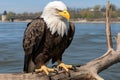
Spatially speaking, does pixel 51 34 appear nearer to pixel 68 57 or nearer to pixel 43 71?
pixel 43 71

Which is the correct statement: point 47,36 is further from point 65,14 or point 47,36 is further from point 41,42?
point 65,14

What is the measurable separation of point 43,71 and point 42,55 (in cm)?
33

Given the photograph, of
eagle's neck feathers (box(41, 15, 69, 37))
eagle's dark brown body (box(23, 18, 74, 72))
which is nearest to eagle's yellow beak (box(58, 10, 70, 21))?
eagle's neck feathers (box(41, 15, 69, 37))

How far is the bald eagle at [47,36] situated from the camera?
6.42m

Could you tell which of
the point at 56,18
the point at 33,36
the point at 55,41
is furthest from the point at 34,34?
the point at 56,18

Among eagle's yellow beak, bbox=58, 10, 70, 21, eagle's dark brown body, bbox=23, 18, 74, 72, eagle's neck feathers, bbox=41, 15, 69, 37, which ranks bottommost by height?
eagle's dark brown body, bbox=23, 18, 74, 72

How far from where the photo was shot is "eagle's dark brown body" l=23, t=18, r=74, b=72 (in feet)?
21.4

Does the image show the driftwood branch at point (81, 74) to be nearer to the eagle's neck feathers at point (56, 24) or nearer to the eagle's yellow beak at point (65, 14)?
the eagle's neck feathers at point (56, 24)

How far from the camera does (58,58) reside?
6898 mm

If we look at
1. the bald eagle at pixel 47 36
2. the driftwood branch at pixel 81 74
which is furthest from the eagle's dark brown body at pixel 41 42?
the driftwood branch at pixel 81 74

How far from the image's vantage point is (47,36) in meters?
6.54

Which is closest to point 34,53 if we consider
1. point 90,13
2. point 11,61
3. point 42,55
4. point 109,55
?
point 42,55

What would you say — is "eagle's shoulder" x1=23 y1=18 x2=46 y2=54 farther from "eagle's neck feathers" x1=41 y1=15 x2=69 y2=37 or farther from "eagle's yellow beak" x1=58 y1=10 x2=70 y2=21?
"eagle's yellow beak" x1=58 y1=10 x2=70 y2=21

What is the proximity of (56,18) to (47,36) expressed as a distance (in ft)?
1.17
